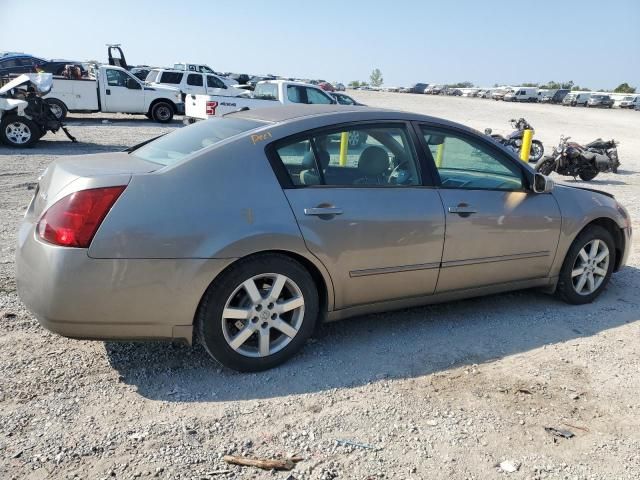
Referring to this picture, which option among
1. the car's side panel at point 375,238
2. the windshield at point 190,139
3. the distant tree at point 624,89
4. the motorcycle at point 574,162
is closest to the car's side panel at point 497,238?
the car's side panel at point 375,238

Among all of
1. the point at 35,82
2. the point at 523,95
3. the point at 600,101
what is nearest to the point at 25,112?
the point at 35,82

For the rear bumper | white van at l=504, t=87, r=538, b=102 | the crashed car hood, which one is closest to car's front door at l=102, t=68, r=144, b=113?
the crashed car hood

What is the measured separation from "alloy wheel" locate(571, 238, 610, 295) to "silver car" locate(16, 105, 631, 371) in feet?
0.65

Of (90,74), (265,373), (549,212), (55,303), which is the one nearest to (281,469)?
(265,373)

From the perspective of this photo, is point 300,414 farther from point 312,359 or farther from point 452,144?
point 452,144

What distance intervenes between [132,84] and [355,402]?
19262 millimetres

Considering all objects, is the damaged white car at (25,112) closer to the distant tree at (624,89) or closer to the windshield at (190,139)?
the windshield at (190,139)

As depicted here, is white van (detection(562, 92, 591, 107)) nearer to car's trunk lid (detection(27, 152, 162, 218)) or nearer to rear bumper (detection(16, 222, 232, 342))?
car's trunk lid (detection(27, 152, 162, 218))

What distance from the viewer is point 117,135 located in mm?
16547

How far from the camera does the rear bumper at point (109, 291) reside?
2.93 meters

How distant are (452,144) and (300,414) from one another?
2.36 metres

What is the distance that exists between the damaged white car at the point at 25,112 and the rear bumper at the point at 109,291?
1135 centimetres

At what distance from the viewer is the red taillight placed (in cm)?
292

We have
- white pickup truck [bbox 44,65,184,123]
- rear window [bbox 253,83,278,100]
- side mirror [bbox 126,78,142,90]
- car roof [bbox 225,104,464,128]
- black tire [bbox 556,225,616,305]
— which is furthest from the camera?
side mirror [bbox 126,78,142,90]
